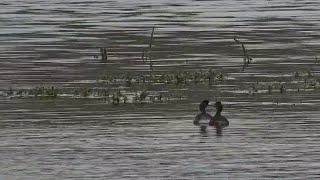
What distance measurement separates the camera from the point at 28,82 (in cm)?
2895

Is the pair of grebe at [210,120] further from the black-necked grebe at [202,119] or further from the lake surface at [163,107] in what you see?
the lake surface at [163,107]

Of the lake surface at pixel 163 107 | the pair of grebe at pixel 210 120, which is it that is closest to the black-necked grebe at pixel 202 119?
the pair of grebe at pixel 210 120

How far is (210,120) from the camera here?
854 inches

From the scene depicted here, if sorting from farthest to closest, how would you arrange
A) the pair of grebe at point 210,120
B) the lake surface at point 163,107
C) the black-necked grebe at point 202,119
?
1. the black-necked grebe at point 202,119
2. the pair of grebe at point 210,120
3. the lake surface at point 163,107

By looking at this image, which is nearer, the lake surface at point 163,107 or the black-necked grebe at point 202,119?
the lake surface at point 163,107

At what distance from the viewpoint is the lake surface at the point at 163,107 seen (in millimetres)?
17828

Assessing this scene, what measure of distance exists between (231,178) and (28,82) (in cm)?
1283

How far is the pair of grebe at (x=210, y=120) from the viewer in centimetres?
2156

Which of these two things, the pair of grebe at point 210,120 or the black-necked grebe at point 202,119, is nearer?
the pair of grebe at point 210,120

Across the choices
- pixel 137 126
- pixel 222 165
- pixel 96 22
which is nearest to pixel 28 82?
pixel 137 126

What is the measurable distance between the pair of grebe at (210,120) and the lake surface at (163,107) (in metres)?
0.20

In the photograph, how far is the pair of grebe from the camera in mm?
21562

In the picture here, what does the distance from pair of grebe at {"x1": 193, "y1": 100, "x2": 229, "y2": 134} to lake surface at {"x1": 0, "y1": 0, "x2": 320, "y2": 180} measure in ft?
0.65

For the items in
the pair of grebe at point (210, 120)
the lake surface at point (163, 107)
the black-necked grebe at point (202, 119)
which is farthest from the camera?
the black-necked grebe at point (202, 119)
